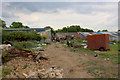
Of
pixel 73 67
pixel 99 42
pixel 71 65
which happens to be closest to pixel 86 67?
pixel 73 67

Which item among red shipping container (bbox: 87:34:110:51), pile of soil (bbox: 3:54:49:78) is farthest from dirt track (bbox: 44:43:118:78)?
red shipping container (bbox: 87:34:110:51)

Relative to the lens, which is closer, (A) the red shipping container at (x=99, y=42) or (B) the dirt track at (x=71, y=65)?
(B) the dirt track at (x=71, y=65)

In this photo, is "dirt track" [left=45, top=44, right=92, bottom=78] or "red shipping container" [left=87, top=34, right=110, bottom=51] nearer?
"dirt track" [left=45, top=44, right=92, bottom=78]

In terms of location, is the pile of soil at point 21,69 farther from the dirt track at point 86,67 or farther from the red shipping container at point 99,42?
the red shipping container at point 99,42

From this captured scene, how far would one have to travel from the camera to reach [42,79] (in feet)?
15.8

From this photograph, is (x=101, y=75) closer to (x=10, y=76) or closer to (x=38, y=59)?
(x=10, y=76)

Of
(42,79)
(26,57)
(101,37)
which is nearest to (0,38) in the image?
(26,57)

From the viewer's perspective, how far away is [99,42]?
14.3 meters

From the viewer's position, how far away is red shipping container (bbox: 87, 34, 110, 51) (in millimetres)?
13965

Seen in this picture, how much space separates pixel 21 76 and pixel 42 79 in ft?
3.39

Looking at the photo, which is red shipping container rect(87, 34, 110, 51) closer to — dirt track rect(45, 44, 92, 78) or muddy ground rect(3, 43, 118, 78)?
dirt track rect(45, 44, 92, 78)

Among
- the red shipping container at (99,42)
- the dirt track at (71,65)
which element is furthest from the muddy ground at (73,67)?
the red shipping container at (99,42)

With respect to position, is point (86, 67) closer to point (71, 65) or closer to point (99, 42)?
point (71, 65)

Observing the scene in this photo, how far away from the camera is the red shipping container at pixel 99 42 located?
13965mm
